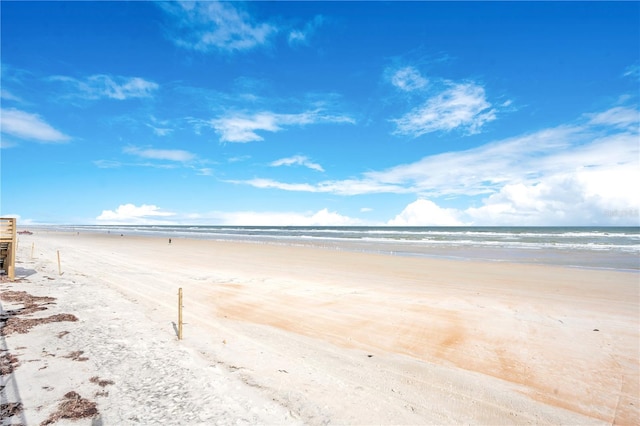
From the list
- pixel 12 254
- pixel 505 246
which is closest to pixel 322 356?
pixel 12 254

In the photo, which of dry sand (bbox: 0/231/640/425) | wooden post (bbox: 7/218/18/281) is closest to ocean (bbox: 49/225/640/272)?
dry sand (bbox: 0/231/640/425)

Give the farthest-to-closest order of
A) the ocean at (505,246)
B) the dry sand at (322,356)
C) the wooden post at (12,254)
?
the ocean at (505,246), the wooden post at (12,254), the dry sand at (322,356)

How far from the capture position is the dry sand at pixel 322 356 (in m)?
5.12

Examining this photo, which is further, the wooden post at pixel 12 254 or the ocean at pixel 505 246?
the ocean at pixel 505 246

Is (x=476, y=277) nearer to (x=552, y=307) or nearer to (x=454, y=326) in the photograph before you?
(x=552, y=307)

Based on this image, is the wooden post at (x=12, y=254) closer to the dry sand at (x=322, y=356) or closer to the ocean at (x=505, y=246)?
the dry sand at (x=322, y=356)

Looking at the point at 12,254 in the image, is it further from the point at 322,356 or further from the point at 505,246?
the point at 505,246

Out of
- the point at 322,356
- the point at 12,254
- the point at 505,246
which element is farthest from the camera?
the point at 505,246

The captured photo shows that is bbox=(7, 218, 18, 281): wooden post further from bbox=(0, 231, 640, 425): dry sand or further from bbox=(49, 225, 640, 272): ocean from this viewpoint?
bbox=(49, 225, 640, 272): ocean

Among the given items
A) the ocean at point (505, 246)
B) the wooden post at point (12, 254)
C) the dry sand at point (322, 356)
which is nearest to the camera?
the dry sand at point (322, 356)

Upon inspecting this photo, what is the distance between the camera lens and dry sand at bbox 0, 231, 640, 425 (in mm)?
5125

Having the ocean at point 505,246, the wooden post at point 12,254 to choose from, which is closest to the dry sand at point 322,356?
the wooden post at point 12,254

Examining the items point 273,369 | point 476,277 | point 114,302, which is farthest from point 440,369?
point 476,277

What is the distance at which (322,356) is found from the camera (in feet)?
24.2
